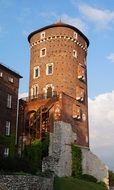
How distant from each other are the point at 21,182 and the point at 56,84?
23133mm

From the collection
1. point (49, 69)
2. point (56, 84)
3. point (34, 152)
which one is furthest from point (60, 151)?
point (49, 69)

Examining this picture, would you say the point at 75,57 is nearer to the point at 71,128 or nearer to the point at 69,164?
the point at 71,128

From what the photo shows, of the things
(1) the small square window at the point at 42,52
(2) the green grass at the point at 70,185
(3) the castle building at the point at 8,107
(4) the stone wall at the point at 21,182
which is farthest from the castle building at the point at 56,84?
(4) the stone wall at the point at 21,182

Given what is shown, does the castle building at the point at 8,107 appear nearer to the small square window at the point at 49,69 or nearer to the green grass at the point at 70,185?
the small square window at the point at 49,69

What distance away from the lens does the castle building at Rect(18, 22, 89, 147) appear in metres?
47.3

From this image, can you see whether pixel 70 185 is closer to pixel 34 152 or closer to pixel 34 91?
pixel 34 152

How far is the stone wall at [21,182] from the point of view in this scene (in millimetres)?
28469

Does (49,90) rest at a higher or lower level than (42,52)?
lower

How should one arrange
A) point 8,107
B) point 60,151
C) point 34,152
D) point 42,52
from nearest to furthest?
1. point 60,151
2. point 34,152
3. point 8,107
4. point 42,52

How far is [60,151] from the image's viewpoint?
139ft

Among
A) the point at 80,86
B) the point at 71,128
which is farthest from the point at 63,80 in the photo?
the point at 71,128

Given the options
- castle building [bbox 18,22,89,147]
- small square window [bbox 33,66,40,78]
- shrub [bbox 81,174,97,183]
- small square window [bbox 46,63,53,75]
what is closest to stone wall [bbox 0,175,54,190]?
shrub [bbox 81,174,97,183]

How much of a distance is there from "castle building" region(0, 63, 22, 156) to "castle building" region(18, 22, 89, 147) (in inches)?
130

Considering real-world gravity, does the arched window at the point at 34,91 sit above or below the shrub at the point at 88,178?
above
